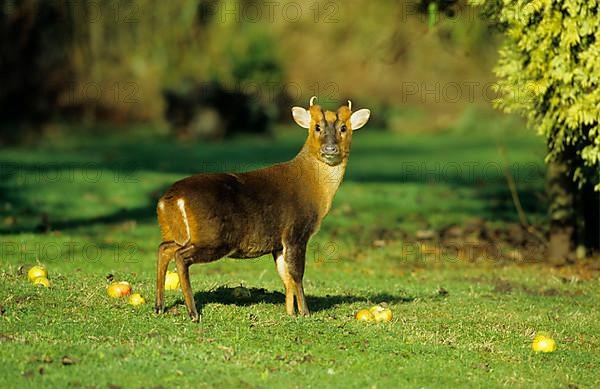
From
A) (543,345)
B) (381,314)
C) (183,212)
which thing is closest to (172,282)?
(183,212)

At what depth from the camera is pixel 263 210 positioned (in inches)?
395

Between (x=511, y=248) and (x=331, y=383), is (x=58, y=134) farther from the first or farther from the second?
(x=331, y=383)

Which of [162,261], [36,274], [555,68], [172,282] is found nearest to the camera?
[162,261]

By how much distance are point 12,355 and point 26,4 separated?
28.3 meters

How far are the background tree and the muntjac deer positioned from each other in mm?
3736

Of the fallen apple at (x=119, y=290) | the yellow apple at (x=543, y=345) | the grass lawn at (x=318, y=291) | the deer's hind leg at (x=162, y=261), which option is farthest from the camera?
the fallen apple at (x=119, y=290)

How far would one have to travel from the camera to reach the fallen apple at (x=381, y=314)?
33.9 feet

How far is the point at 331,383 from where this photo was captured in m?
8.31

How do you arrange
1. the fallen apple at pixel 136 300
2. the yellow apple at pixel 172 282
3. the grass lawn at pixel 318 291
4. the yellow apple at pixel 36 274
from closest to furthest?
the grass lawn at pixel 318 291 < the fallen apple at pixel 136 300 < the yellow apple at pixel 36 274 < the yellow apple at pixel 172 282

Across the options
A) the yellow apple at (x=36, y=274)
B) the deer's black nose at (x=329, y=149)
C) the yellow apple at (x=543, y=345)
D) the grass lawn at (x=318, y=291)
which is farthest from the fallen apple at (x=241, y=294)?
the yellow apple at (x=543, y=345)

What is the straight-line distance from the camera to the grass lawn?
858cm

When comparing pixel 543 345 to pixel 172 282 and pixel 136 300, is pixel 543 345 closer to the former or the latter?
pixel 136 300

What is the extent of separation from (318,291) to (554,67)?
423cm

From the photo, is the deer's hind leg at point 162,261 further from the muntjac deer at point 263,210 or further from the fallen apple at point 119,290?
the fallen apple at point 119,290
